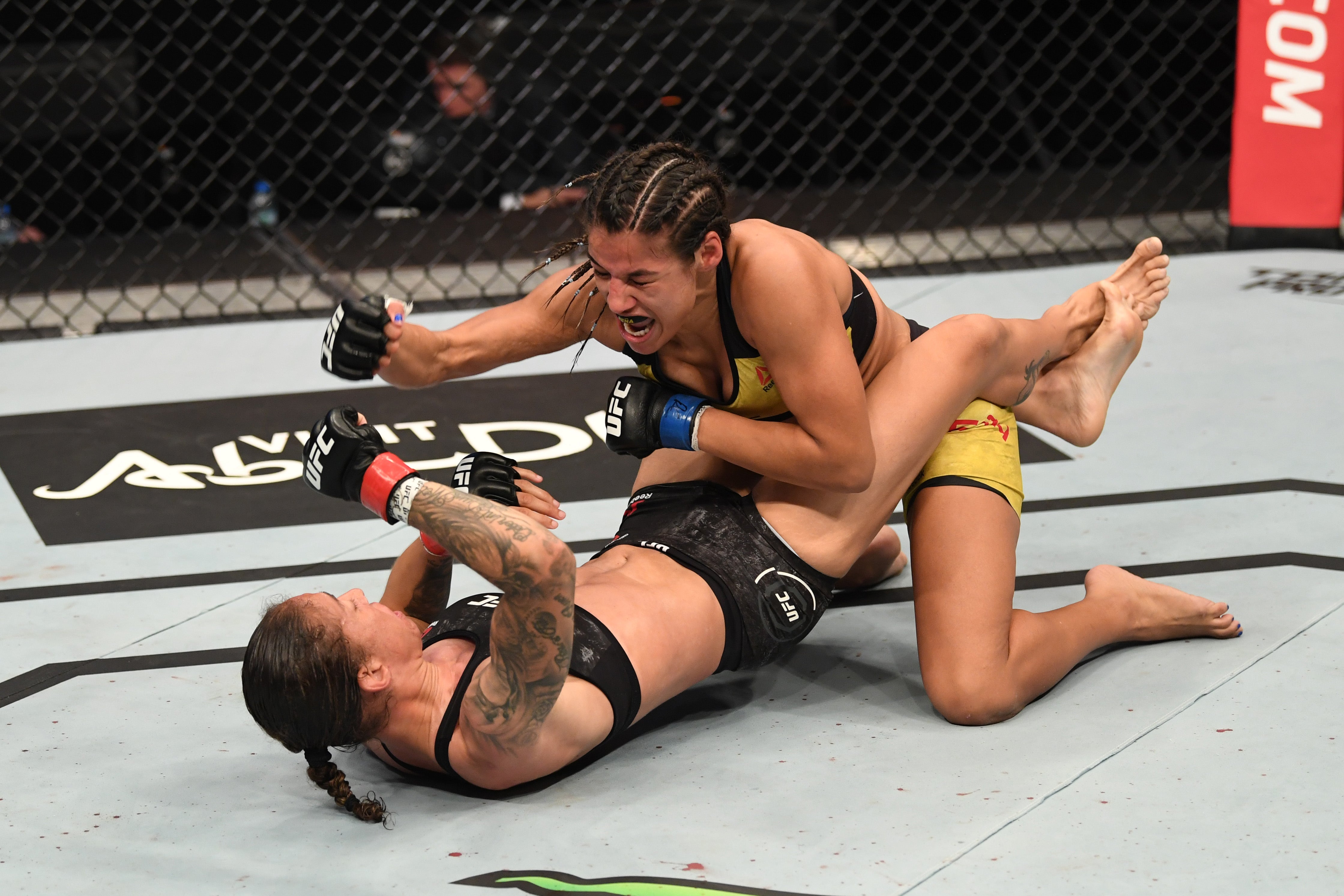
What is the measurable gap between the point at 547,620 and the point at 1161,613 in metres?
1.03

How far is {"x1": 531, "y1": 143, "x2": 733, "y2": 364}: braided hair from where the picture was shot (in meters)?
1.65

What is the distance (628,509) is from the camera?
2023mm

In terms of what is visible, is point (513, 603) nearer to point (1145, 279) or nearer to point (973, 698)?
point (973, 698)

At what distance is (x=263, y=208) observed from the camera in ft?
18.5

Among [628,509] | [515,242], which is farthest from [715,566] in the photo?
[515,242]

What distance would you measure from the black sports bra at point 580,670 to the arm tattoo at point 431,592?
7.2 inches

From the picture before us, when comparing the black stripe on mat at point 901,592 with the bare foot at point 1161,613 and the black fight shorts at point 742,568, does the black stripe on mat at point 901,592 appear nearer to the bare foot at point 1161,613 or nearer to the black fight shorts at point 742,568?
the bare foot at point 1161,613

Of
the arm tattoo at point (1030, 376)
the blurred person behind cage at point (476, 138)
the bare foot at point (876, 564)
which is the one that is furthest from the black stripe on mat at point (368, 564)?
the blurred person behind cage at point (476, 138)

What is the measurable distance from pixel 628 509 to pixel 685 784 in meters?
0.49

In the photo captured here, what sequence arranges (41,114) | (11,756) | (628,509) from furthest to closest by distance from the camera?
1. (41,114)
2. (628,509)
3. (11,756)

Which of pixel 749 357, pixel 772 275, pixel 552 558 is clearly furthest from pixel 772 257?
pixel 552 558

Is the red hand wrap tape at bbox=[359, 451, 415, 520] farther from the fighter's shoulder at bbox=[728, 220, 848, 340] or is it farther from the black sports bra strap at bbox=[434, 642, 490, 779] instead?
the fighter's shoulder at bbox=[728, 220, 848, 340]

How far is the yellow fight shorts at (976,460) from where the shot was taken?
196 cm

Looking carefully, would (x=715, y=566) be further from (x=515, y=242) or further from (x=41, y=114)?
(x=41, y=114)
